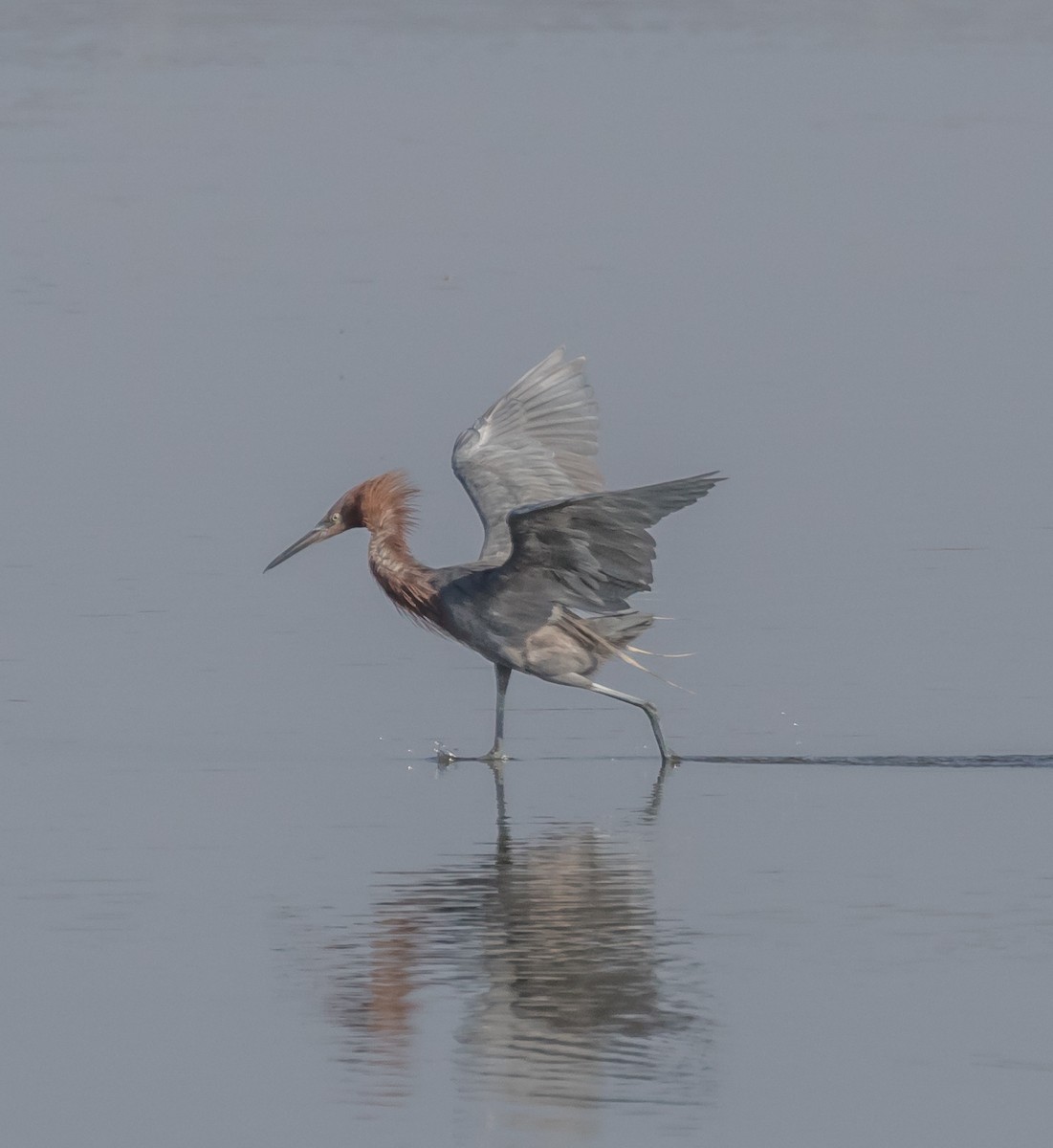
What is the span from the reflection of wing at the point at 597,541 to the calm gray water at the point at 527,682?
0.61 m

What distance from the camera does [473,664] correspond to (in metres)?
12.2

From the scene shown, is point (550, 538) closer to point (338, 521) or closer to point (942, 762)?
point (942, 762)

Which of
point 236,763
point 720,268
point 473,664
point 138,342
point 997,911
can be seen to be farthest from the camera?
point 720,268

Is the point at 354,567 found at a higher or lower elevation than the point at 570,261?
lower

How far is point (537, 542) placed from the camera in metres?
10.6

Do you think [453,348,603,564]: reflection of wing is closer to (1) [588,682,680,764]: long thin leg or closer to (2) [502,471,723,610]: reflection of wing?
(2) [502,471,723,610]: reflection of wing

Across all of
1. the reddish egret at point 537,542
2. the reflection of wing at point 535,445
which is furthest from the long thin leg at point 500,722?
the reflection of wing at point 535,445

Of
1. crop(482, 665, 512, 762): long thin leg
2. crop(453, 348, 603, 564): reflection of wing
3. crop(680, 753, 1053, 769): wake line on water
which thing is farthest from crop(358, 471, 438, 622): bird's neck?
crop(680, 753, 1053, 769): wake line on water

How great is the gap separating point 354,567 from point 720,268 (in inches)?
245

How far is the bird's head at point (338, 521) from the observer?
1200cm

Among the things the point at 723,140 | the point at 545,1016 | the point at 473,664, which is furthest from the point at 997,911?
the point at 723,140

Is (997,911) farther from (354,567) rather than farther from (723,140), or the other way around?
(723,140)

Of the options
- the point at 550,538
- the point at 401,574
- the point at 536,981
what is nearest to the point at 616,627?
the point at 550,538

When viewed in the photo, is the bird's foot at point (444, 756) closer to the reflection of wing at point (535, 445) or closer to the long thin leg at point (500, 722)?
the long thin leg at point (500, 722)
